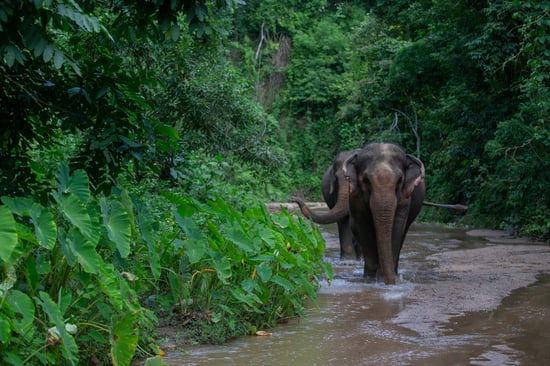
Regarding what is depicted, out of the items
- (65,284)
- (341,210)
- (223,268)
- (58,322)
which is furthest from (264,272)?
(341,210)

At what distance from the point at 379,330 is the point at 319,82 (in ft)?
115

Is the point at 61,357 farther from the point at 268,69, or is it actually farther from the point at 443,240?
the point at 268,69

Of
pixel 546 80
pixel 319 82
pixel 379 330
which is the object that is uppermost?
pixel 319 82

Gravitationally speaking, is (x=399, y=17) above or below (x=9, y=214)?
above

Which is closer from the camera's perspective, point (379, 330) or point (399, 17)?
point (379, 330)

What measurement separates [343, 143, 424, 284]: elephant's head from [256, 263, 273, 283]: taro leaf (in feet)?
11.9

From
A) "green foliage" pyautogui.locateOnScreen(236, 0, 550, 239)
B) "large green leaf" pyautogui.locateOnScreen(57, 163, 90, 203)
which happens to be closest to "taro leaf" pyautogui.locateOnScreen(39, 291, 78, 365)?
"large green leaf" pyautogui.locateOnScreen(57, 163, 90, 203)

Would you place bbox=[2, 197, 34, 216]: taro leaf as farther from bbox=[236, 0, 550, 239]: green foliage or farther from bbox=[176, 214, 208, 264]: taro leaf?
bbox=[236, 0, 550, 239]: green foliage

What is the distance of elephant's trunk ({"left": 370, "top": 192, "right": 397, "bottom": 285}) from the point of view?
36.4ft

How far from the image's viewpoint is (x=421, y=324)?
324 inches

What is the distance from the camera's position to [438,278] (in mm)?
11969

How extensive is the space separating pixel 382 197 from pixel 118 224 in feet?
19.7

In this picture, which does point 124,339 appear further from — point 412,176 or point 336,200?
point 336,200

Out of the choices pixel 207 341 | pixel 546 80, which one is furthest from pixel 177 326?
pixel 546 80
